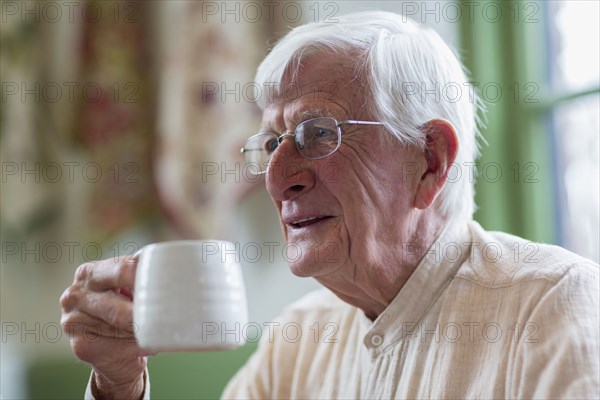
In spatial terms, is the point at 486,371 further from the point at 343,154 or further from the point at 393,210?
the point at 343,154

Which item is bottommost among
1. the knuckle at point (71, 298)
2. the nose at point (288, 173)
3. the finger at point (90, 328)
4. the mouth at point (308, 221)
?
the finger at point (90, 328)

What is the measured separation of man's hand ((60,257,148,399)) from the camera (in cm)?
119

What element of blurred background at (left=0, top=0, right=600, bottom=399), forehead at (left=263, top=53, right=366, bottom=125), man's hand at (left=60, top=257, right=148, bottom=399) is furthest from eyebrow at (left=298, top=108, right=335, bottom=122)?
blurred background at (left=0, top=0, right=600, bottom=399)

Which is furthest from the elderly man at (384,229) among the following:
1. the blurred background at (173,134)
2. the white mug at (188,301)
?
the blurred background at (173,134)

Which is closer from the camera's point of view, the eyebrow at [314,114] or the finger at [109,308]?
the finger at [109,308]

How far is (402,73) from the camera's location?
4.67 ft

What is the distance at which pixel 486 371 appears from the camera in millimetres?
1228

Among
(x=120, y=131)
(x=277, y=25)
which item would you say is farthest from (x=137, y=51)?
(x=277, y=25)

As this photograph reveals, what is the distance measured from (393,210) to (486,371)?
318mm

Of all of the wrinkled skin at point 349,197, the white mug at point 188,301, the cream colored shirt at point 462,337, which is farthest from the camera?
the wrinkled skin at point 349,197

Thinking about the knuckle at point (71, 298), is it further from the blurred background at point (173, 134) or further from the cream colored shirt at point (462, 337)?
the blurred background at point (173, 134)

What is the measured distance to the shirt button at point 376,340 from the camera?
4.62ft

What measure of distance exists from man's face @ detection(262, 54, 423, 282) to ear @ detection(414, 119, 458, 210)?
0.02 m

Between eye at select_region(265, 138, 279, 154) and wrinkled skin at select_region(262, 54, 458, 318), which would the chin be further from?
eye at select_region(265, 138, 279, 154)
